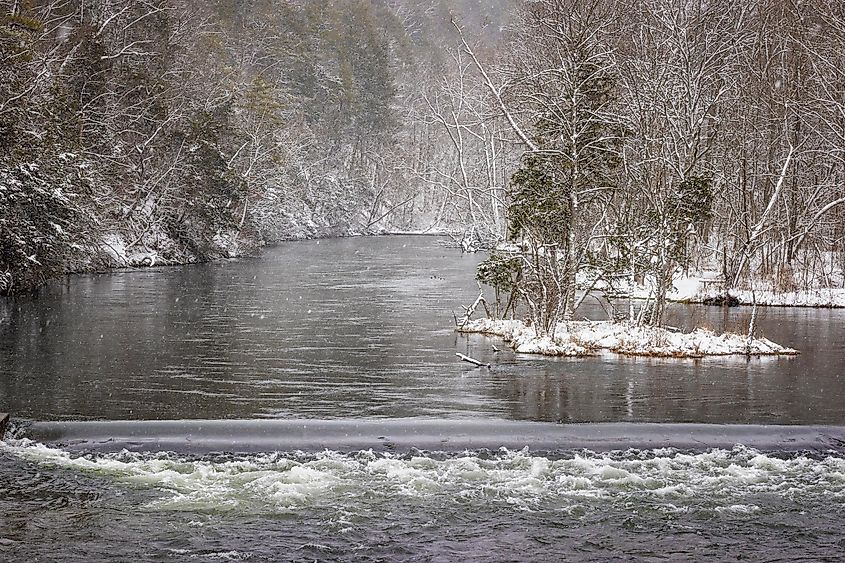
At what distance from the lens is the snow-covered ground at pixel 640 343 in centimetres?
1480

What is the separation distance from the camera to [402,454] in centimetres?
912

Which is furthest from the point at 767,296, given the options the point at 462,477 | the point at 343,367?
the point at 462,477

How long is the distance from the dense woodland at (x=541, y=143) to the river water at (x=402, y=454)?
9.29ft

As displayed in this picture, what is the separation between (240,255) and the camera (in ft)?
132

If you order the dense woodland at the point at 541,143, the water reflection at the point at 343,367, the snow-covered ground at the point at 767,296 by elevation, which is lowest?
the water reflection at the point at 343,367

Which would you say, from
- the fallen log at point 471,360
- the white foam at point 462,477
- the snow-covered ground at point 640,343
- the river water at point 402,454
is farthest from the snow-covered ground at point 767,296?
the white foam at point 462,477

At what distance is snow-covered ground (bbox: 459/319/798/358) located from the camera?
14.8 metres

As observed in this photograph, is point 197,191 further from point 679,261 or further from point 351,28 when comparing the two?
point 351,28

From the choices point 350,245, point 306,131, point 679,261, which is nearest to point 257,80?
point 350,245

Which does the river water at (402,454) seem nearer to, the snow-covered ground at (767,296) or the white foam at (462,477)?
the white foam at (462,477)

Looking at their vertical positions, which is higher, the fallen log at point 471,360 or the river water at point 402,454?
the fallen log at point 471,360

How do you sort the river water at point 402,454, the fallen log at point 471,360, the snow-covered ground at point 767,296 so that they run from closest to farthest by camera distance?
the river water at point 402,454
the fallen log at point 471,360
the snow-covered ground at point 767,296

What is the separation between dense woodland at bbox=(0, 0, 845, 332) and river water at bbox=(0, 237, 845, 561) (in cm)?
283

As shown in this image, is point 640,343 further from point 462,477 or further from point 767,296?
point 767,296
